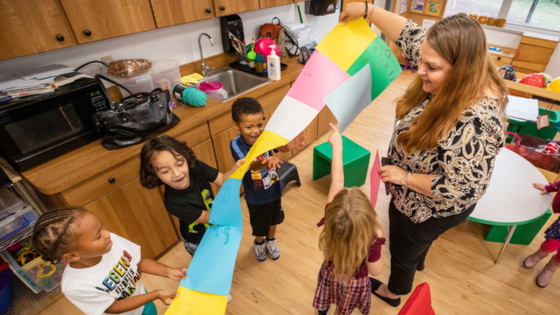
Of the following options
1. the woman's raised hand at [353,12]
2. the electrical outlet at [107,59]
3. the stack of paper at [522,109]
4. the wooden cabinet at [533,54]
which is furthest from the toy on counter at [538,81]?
the electrical outlet at [107,59]

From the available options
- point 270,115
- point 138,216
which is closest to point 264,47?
point 270,115

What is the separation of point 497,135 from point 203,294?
1.05 meters

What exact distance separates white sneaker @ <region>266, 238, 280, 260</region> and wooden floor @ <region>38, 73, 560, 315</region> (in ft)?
0.15

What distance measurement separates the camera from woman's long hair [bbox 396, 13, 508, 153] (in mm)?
821

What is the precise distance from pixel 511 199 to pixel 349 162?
985 millimetres

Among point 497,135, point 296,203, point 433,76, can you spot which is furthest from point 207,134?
point 497,135

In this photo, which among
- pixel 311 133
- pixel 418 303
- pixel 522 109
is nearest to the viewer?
pixel 418 303

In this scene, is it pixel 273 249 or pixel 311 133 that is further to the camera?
pixel 311 133

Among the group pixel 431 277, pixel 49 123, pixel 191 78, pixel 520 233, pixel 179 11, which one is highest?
pixel 179 11

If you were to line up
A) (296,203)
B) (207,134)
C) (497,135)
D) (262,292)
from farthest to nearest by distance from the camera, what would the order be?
(296,203), (207,134), (262,292), (497,135)

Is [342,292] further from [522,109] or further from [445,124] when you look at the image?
[522,109]

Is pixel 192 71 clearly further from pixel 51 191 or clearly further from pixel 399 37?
pixel 399 37

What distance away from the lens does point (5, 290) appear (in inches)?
62.6

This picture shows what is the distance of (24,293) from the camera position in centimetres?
171
